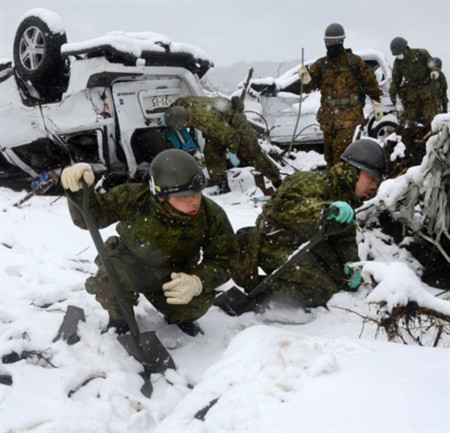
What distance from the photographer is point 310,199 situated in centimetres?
319

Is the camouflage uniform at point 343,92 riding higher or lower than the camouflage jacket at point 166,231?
higher

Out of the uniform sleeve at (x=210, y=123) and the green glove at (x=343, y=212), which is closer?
the green glove at (x=343, y=212)

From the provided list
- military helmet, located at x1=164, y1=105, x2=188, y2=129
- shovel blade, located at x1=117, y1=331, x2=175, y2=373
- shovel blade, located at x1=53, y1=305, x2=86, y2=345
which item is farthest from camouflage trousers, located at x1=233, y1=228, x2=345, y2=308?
military helmet, located at x1=164, y1=105, x2=188, y2=129

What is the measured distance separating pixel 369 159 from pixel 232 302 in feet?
4.28

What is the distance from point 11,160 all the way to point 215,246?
13.8 ft

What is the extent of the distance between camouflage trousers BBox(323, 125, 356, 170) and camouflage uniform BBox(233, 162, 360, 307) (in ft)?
7.54

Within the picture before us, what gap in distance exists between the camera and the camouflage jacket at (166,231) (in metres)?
2.74

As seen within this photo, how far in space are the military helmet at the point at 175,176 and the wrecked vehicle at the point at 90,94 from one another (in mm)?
2562

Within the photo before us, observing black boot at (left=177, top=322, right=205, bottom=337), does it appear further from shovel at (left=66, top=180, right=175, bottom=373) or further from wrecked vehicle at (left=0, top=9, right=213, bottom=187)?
wrecked vehicle at (left=0, top=9, right=213, bottom=187)

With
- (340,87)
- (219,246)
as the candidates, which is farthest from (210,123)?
(219,246)

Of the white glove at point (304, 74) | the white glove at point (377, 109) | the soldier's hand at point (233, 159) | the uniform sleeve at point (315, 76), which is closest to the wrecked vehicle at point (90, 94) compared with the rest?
the soldier's hand at point (233, 159)

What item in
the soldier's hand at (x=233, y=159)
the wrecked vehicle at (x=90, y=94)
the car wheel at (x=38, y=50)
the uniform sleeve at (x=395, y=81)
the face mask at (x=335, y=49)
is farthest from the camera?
the uniform sleeve at (x=395, y=81)

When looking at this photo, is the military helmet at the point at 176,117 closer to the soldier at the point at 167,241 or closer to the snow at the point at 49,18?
the snow at the point at 49,18

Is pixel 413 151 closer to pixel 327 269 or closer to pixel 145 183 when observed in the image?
pixel 327 269
